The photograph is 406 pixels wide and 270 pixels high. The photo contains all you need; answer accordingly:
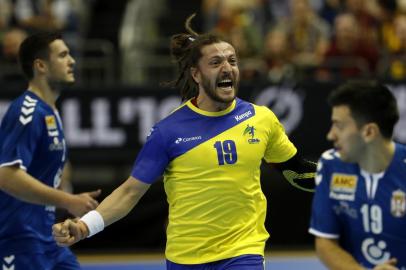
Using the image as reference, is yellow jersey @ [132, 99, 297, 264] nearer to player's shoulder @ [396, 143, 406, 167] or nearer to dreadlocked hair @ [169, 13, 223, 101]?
dreadlocked hair @ [169, 13, 223, 101]

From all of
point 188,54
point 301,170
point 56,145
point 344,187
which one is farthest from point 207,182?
point 344,187

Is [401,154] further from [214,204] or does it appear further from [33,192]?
[33,192]

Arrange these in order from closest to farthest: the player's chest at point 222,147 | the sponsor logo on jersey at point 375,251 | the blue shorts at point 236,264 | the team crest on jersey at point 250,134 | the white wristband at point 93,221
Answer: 1. the sponsor logo on jersey at point 375,251
2. the white wristband at point 93,221
3. the blue shorts at point 236,264
4. the player's chest at point 222,147
5. the team crest on jersey at point 250,134

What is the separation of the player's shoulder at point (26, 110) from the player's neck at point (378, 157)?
287 centimetres

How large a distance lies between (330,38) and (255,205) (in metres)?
7.86

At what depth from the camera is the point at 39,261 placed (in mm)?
7082

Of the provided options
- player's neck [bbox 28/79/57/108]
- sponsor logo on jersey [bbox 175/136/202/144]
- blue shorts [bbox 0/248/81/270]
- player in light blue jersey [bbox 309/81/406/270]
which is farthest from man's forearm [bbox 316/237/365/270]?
player's neck [bbox 28/79/57/108]

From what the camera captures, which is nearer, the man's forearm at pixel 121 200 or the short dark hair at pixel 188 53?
the man's forearm at pixel 121 200

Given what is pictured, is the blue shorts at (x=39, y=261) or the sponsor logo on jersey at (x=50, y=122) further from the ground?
the sponsor logo on jersey at (x=50, y=122)

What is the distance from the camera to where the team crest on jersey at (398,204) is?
513 cm

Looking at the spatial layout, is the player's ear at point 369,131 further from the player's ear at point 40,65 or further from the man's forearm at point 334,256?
the player's ear at point 40,65

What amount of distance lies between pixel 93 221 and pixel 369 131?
2.07 meters

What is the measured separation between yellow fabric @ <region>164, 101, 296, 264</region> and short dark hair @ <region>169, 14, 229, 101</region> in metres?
0.55

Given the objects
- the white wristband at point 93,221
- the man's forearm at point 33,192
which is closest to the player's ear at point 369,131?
the white wristband at point 93,221
